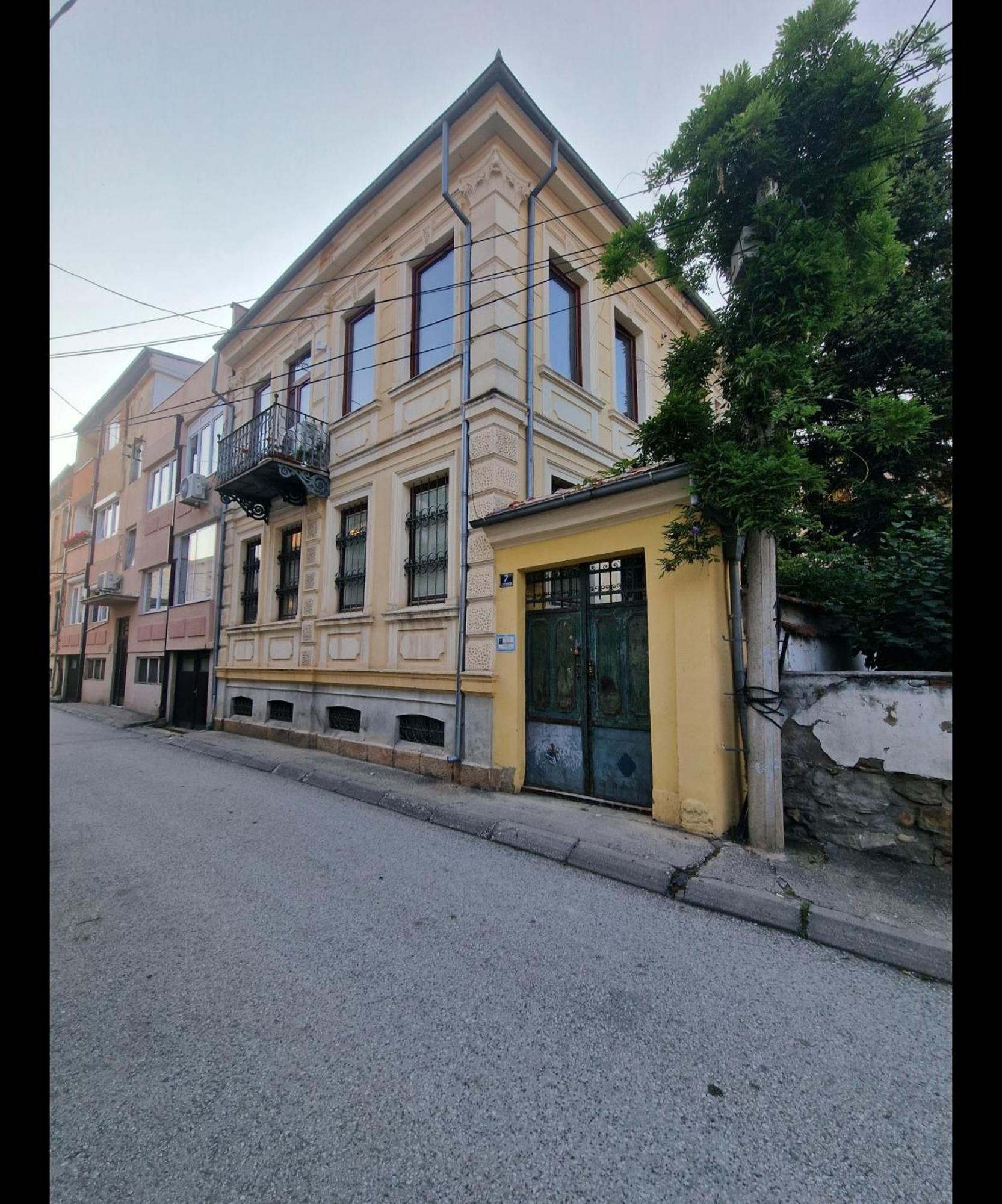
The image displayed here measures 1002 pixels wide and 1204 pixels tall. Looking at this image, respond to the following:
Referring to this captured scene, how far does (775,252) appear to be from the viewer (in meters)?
4.39

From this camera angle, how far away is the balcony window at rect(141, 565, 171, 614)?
50.2 feet

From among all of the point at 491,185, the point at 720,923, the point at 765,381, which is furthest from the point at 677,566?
the point at 491,185

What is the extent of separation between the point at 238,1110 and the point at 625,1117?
58.3 inches

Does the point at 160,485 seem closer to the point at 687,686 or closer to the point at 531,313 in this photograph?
the point at 531,313

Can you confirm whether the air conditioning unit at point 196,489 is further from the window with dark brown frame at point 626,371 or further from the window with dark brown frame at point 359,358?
the window with dark brown frame at point 626,371

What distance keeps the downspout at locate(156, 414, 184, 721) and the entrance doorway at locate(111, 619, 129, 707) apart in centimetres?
407

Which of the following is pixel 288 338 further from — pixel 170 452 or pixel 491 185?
pixel 170 452

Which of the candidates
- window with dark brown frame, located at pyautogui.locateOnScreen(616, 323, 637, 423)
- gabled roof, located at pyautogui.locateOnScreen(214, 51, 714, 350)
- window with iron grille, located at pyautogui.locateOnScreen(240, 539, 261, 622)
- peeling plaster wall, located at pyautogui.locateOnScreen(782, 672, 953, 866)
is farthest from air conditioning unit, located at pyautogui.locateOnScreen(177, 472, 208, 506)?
peeling plaster wall, located at pyautogui.locateOnScreen(782, 672, 953, 866)

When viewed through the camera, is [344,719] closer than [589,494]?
No

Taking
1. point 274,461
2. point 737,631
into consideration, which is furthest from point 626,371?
point 737,631

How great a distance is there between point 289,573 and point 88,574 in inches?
578

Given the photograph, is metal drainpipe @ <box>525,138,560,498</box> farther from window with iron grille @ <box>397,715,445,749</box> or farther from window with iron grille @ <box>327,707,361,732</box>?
window with iron grille @ <box>327,707,361,732</box>
